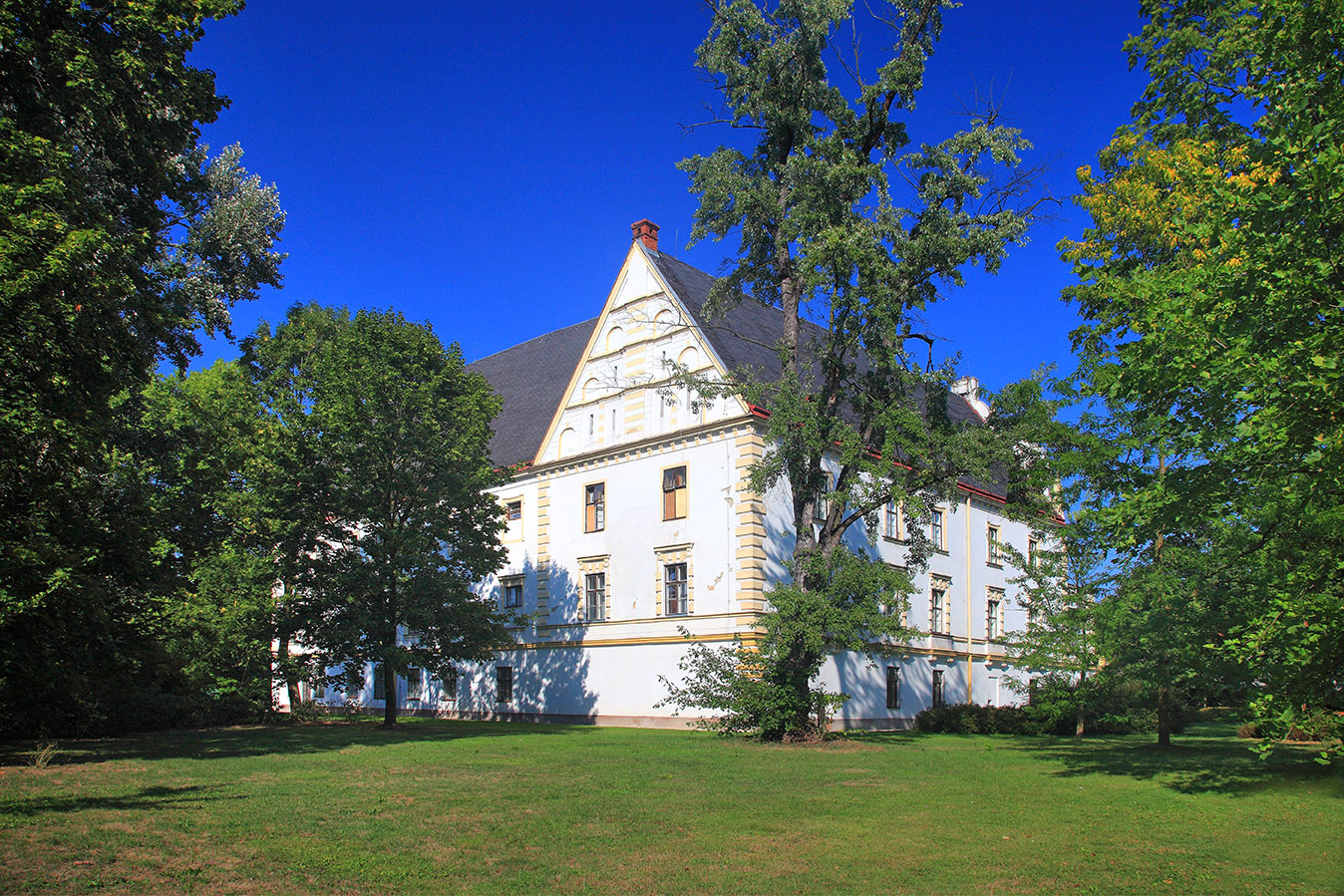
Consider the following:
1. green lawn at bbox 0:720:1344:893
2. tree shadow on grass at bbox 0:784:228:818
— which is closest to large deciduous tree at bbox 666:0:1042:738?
green lawn at bbox 0:720:1344:893

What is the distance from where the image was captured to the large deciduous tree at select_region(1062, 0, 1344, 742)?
1006 cm

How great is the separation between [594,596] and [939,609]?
14276 millimetres

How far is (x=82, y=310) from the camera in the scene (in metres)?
11.0

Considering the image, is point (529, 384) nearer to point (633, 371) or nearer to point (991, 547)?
point (633, 371)

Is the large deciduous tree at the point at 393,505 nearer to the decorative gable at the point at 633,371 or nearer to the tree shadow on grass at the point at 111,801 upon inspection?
the decorative gable at the point at 633,371

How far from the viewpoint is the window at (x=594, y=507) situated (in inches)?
1316

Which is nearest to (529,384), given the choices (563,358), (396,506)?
(563,358)

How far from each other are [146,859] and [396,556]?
16.5m

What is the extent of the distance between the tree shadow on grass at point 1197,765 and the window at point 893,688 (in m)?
7.42

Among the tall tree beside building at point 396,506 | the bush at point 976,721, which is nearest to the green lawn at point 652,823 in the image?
the tall tree beside building at point 396,506

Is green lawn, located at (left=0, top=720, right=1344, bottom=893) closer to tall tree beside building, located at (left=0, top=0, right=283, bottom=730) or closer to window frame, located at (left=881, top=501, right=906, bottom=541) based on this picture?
tall tree beside building, located at (left=0, top=0, right=283, bottom=730)

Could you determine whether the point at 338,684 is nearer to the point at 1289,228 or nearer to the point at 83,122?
the point at 83,122

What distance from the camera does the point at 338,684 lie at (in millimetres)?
24969

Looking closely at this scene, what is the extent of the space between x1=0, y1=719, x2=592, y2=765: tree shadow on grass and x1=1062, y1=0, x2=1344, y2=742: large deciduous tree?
55.2 ft
